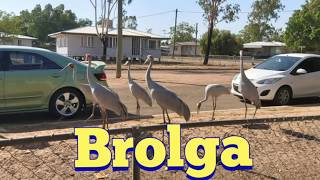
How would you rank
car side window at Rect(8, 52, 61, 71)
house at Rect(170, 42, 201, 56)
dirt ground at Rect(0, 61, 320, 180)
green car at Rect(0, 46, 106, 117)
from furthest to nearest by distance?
house at Rect(170, 42, 201, 56), car side window at Rect(8, 52, 61, 71), green car at Rect(0, 46, 106, 117), dirt ground at Rect(0, 61, 320, 180)

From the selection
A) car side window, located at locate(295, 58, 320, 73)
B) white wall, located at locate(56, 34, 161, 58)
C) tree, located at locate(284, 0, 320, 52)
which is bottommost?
car side window, located at locate(295, 58, 320, 73)

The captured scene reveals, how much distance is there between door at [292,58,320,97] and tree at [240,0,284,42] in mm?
76359

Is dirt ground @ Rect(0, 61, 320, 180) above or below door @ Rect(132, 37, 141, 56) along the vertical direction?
below

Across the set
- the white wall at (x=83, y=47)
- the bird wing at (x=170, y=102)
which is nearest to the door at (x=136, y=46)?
the white wall at (x=83, y=47)

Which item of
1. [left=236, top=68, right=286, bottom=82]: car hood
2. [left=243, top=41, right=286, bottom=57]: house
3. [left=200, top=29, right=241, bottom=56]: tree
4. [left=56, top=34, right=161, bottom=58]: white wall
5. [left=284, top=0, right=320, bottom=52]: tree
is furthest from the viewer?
[left=243, top=41, right=286, bottom=57]: house

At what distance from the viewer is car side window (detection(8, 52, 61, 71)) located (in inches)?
394

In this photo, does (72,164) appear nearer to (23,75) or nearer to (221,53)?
(23,75)

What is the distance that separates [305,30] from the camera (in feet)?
153

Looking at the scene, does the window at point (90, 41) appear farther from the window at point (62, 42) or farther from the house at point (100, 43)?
the window at point (62, 42)

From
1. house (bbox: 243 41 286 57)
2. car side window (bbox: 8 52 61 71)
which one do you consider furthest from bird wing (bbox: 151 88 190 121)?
house (bbox: 243 41 286 57)

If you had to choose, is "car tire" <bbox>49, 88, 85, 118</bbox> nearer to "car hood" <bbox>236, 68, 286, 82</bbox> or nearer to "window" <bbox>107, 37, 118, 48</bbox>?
"car hood" <bbox>236, 68, 286, 82</bbox>

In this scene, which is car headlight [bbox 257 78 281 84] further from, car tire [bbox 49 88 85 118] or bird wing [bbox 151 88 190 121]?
bird wing [bbox 151 88 190 121]

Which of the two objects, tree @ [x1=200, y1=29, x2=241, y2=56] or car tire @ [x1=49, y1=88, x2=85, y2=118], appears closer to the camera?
car tire @ [x1=49, y1=88, x2=85, y2=118]

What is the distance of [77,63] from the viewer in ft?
35.0
